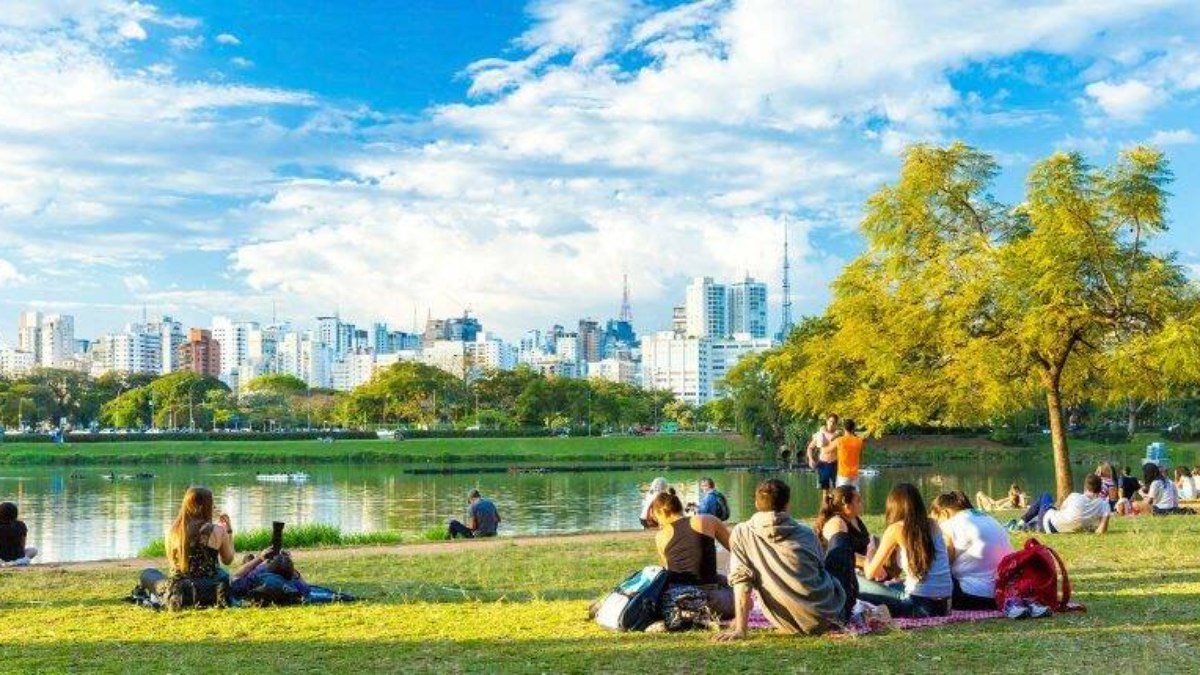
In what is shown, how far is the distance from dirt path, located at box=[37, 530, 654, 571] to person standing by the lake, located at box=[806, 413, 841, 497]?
3018 millimetres

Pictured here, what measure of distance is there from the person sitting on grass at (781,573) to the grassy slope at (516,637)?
0.18 metres

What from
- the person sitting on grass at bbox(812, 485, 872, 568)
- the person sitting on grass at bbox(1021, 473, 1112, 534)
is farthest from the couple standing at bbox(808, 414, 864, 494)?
the person sitting on grass at bbox(812, 485, 872, 568)

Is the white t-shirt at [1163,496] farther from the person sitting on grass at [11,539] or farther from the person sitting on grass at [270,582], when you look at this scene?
the person sitting on grass at [11,539]

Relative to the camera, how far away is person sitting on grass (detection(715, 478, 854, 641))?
9.35 meters

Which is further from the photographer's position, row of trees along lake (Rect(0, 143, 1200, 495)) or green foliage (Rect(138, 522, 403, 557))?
row of trees along lake (Rect(0, 143, 1200, 495))

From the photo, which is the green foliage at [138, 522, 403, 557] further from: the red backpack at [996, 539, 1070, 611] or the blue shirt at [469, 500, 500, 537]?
the red backpack at [996, 539, 1070, 611]

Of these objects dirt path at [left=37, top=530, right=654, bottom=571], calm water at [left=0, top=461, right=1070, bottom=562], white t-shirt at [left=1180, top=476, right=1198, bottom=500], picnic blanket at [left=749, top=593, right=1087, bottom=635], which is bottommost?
calm water at [left=0, top=461, right=1070, bottom=562]

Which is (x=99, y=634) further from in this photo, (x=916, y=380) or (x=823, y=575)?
(x=916, y=380)

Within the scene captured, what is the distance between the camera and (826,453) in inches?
795

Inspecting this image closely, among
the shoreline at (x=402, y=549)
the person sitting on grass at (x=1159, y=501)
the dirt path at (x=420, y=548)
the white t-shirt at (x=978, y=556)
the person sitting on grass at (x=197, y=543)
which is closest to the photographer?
the white t-shirt at (x=978, y=556)

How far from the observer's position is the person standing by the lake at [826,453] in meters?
20.2

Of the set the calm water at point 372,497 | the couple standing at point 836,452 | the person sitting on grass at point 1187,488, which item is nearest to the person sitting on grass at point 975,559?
the couple standing at point 836,452

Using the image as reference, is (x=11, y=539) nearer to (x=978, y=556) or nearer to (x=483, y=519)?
(x=483, y=519)

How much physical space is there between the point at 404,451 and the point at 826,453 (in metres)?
73.8
